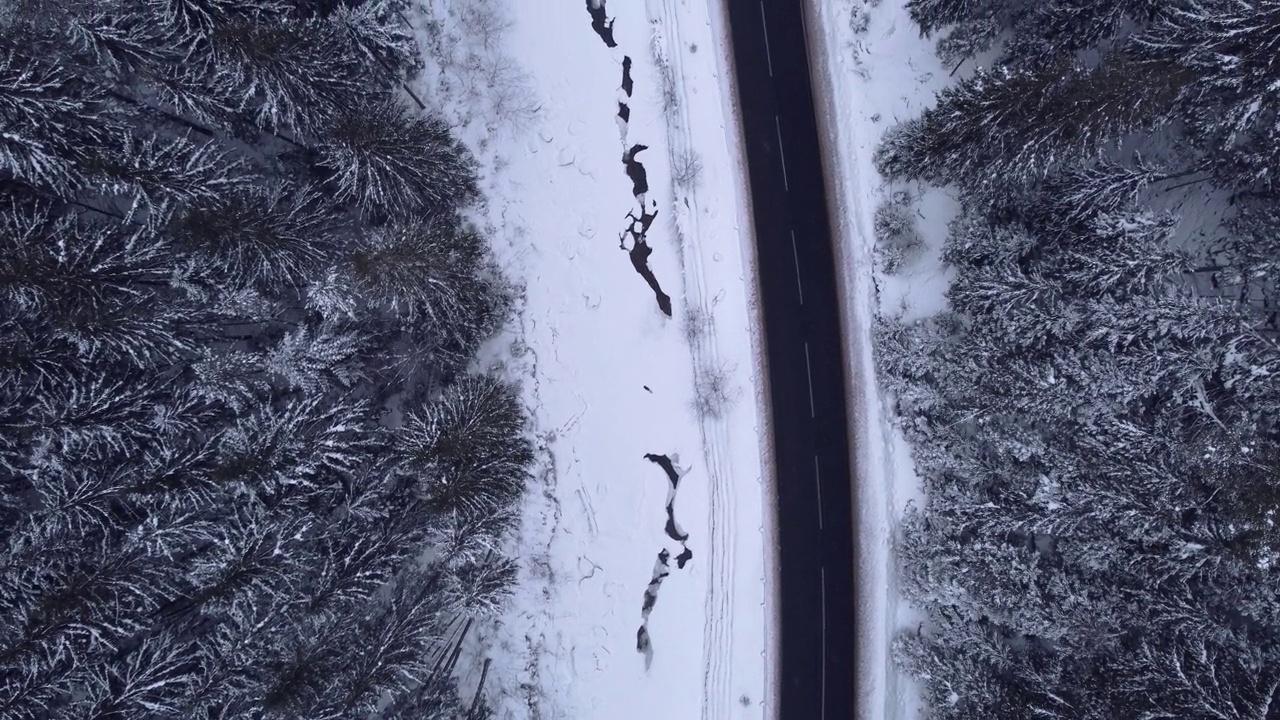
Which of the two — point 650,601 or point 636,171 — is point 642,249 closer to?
point 636,171

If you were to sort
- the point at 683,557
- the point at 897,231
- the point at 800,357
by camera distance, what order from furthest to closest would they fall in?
the point at 800,357 → the point at 683,557 → the point at 897,231

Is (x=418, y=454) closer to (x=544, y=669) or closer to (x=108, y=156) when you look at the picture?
(x=544, y=669)

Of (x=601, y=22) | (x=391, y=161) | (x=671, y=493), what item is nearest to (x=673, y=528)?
(x=671, y=493)

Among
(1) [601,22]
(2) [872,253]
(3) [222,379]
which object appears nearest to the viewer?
(3) [222,379]

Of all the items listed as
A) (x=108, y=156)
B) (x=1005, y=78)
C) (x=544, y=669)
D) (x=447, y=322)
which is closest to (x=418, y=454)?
(x=447, y=322)

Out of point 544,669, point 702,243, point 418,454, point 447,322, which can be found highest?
point 702,243

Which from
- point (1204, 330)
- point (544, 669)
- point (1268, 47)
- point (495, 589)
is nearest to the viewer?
point (1268, 47)
